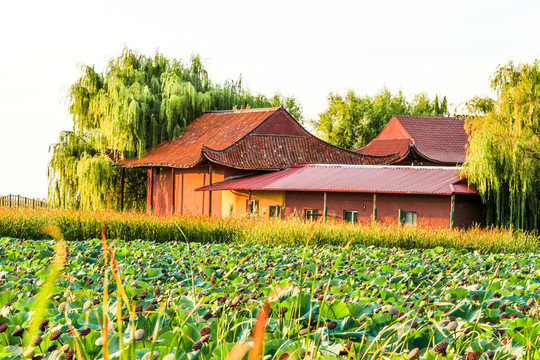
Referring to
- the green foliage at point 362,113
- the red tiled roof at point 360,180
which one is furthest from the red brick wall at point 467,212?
the green foliage at point 362,113

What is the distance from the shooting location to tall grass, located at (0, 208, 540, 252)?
16906 millimetres

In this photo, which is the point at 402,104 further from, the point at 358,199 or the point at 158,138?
the point at 358,199

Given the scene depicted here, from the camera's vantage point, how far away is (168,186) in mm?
35531

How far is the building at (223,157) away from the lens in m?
32.8

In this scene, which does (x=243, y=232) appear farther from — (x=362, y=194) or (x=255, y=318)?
(x=255, y=318)

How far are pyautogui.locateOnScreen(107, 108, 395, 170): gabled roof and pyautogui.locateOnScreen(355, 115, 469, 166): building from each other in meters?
6.94

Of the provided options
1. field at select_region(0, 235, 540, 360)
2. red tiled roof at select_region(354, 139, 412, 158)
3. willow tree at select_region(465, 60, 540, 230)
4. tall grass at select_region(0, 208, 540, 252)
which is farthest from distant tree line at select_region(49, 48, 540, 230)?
field at select_region(0, 235, 540, 360)

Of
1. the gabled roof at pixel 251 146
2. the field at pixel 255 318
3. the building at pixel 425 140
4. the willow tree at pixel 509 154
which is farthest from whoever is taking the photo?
the building at pixel 425 140

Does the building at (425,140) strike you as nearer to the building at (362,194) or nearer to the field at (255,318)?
the building at (362,194)

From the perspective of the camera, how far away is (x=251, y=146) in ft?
111

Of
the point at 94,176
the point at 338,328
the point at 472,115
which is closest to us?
the point at 338,328

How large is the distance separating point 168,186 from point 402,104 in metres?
31.1

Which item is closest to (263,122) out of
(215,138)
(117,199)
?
(215,138)

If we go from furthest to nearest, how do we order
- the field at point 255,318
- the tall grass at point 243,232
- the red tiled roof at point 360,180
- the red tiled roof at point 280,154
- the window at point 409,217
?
the red tiled roof at point 280,154 < the window at point 409,217 < the red tiled roof at point 360,180 < the tall grass at point 243,232 < the field at point 255,318
